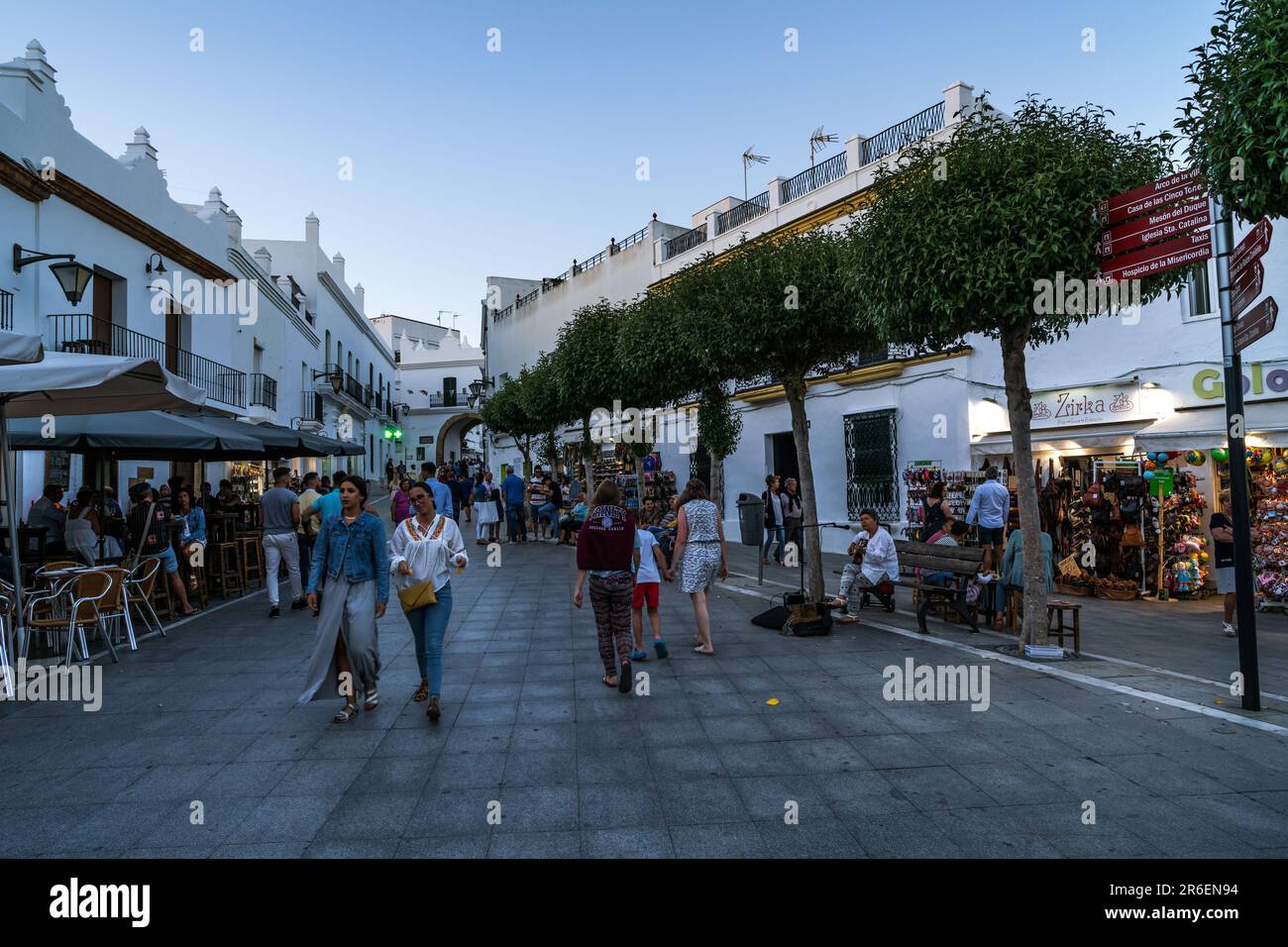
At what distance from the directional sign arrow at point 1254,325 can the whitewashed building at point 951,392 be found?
3.46 meters

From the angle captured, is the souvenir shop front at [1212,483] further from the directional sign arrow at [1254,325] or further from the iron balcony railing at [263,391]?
the iron balcony railing at [263,391]

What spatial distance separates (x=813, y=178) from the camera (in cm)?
1817

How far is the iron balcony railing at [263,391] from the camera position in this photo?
22.5 metres

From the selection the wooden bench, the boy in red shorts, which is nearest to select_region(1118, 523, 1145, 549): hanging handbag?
the wooden bench

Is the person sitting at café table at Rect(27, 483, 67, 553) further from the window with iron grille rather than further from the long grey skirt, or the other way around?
the window with iron grille

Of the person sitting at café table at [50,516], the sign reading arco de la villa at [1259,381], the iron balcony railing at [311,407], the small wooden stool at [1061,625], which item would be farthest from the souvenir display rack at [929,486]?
the iron balcony railing at [311,407]

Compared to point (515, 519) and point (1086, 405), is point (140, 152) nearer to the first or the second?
point (515, 519)

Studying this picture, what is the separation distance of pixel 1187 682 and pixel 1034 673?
1.13 metres

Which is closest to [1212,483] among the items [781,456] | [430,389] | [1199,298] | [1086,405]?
[1086,405]

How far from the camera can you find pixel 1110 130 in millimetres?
6840

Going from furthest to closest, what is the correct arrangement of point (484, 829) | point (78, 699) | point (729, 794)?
point (78, 699) < point (729, 794) < point (484, 829)

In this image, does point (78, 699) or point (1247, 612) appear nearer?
point (1247, 612)
